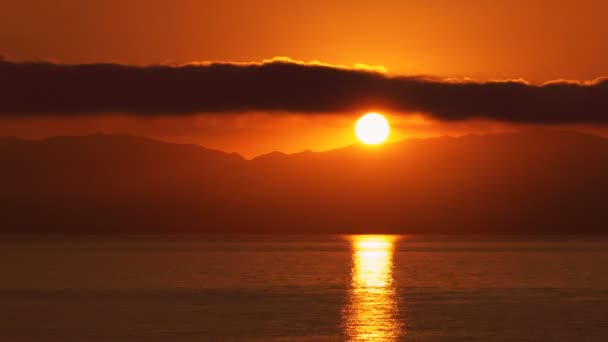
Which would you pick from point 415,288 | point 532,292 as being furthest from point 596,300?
point 415,288

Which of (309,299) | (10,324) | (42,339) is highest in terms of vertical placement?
(309,299)

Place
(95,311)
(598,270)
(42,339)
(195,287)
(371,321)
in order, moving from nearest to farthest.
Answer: (42,339) → (371,321) → (95,311) → (195,287) → (598,270)

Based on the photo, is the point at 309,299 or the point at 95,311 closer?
the point at 95,311

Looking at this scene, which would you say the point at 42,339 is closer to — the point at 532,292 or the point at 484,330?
the point at 484,330

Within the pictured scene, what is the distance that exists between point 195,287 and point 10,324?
164 feet

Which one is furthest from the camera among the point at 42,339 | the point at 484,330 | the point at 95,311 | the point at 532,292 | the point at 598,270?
the point at 598,270

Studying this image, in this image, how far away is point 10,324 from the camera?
86.7 meters

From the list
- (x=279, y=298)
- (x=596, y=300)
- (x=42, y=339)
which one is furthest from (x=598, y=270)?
(x=42, y=339)

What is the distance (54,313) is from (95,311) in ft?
12.1

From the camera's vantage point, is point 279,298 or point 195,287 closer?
point 279,298

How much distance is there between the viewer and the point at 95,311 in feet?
324

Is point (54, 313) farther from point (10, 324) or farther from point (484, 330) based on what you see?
point (484, 330)

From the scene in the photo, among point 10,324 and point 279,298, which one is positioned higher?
point 279,298

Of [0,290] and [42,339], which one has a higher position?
[0,290]
